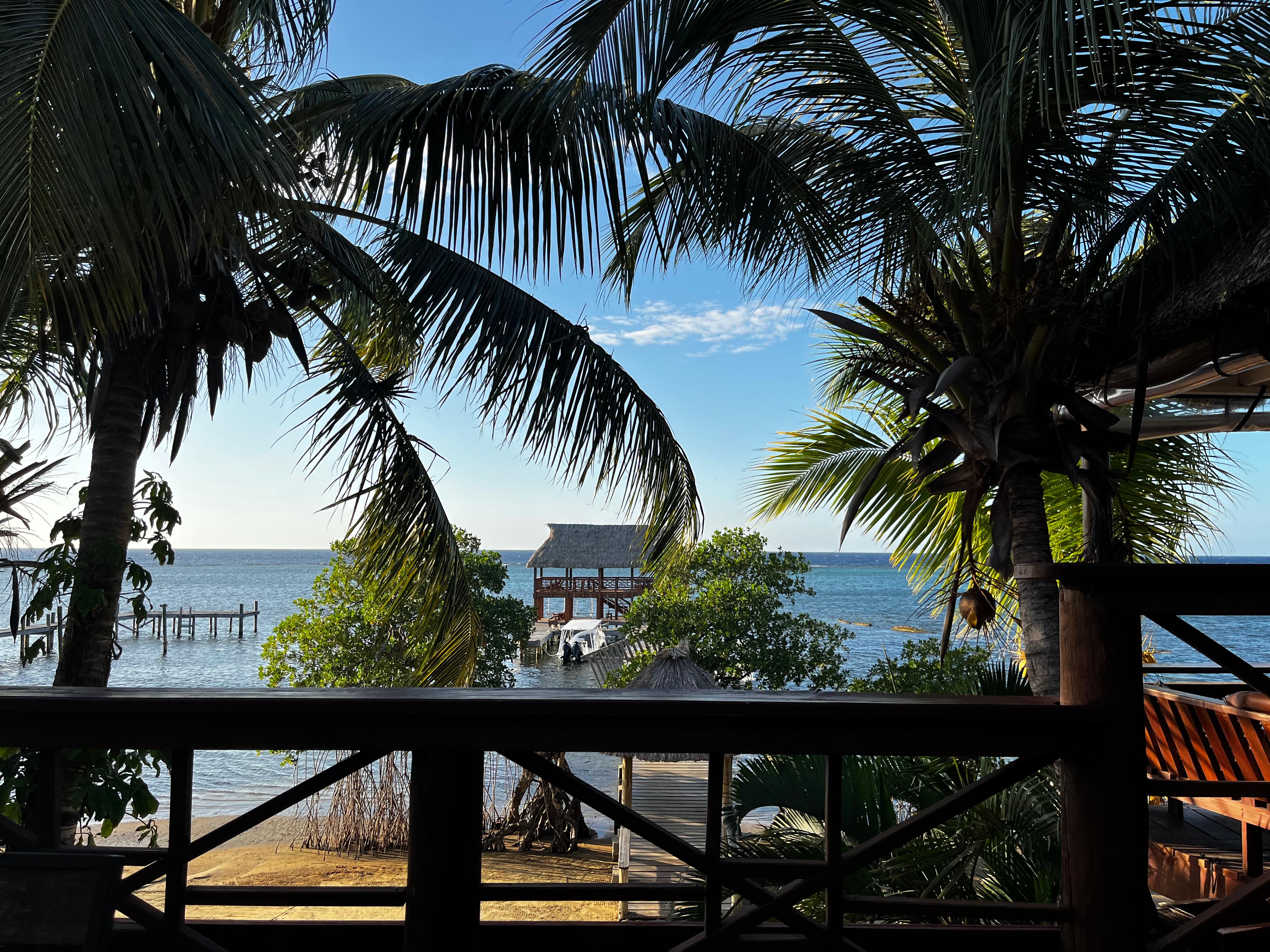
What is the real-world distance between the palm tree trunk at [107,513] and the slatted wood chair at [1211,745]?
4939 mm

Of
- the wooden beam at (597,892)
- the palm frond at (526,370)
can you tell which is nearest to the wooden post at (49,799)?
the wooden beam at (597,892)

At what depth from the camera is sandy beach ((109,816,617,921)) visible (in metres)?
10.5

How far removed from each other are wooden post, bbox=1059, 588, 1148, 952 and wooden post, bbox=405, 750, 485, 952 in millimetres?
1181

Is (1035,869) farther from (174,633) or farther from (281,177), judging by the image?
(174,633)

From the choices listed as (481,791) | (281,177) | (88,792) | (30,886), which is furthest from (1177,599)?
(88,792)

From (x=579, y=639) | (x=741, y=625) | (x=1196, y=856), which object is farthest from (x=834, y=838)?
(x=579, y=639)

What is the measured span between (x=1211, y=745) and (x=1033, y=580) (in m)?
1.95

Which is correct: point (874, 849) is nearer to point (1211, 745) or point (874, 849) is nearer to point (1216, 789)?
point (1216, 789)

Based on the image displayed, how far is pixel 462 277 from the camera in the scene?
16.1 feet

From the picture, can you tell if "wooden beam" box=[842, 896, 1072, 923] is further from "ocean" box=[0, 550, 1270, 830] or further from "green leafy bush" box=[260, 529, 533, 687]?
"green leafy bush" box=[260, 529, 533, 687]

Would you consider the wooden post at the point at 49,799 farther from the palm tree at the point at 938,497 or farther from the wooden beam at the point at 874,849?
the palm tree at the point at 938,497

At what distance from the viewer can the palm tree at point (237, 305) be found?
2221mm

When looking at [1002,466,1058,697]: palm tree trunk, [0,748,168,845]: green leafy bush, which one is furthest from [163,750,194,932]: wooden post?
[1002,466,1058,697]: palm tree trunk

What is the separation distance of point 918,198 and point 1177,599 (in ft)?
10.4
